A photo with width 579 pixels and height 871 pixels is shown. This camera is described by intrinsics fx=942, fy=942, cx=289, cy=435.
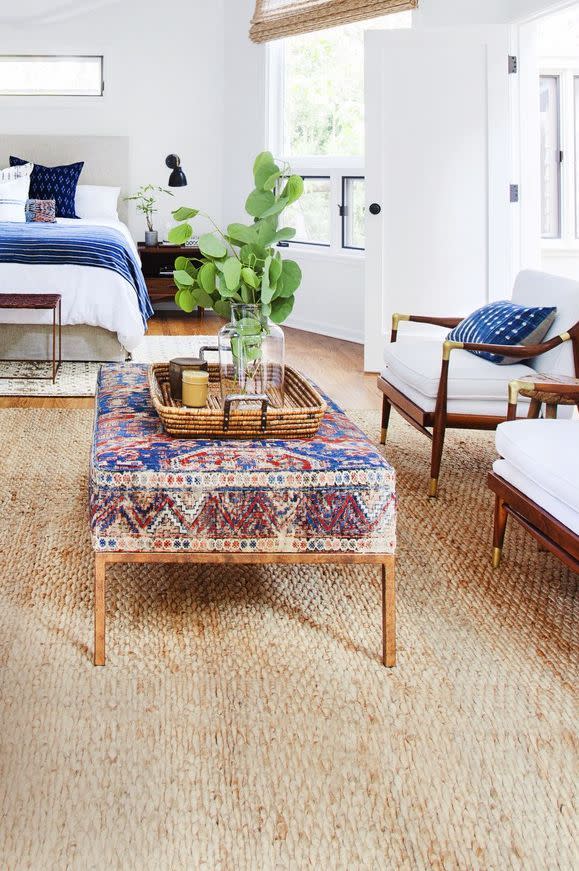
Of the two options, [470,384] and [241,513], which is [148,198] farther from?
[241,513]

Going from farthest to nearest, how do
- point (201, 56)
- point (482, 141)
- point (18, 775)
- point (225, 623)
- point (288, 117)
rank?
point (201, 56) → point (288, 117) → point (482, 141) → point (225, 623) → point (18, 775)

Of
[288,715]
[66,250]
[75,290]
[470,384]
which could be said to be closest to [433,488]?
[470,384]

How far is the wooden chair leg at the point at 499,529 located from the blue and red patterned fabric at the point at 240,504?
657 mm

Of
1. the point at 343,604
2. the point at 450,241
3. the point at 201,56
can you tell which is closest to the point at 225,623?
the point at 343,604

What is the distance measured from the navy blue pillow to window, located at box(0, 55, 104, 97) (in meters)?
0.82

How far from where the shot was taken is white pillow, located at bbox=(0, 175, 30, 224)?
6.99m

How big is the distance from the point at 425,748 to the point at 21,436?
110 inches

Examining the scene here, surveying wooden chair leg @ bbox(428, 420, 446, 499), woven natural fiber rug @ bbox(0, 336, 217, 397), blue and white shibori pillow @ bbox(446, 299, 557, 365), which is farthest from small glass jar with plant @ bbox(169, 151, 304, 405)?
woven natural fiber rug @ bbox(0, 336, 217, 397)

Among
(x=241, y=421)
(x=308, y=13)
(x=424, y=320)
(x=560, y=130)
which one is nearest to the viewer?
(x=241, y=421)

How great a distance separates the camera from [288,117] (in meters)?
7.52

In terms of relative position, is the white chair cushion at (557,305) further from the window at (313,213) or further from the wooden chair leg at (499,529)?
the window at (313,213)

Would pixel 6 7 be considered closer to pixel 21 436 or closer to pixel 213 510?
pixel 21 436

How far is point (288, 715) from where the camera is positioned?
1.91 meters

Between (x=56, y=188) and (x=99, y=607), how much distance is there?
621 centimetres
